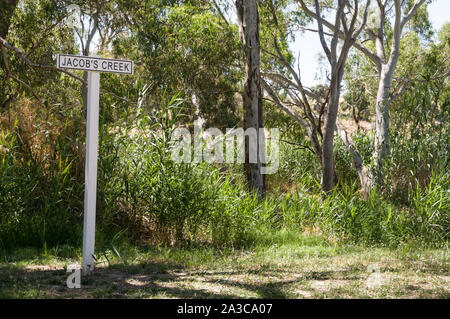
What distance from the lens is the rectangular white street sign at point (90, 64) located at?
431 centimetres

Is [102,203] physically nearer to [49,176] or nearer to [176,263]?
[49,176]

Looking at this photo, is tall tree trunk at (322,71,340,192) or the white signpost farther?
tall tree trunk at (322,71,340,192)

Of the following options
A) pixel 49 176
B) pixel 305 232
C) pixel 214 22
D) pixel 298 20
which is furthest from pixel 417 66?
pixel 49 176

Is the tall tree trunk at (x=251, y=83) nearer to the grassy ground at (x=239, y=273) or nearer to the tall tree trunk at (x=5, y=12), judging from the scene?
the grassy ground at (x=239, y=273)

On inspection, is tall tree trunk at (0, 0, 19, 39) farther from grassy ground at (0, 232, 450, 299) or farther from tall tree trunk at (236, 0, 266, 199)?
grassy ground at (0, 232, 450, 299)

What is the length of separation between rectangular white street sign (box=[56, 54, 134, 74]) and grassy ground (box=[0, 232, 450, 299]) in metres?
1.89

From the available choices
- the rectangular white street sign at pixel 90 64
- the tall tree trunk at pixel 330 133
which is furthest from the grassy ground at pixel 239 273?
the tall tree trunk at pixel 330 133

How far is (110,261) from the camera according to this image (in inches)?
206

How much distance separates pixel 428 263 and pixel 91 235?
Answer: 12.3 ft

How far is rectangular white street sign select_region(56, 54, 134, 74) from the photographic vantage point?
170 inches

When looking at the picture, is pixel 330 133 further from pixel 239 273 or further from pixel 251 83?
pixel 239 273

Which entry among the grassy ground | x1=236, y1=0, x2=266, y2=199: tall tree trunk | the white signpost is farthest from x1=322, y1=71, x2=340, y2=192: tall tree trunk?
the white signpost

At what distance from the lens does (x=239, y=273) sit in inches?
195

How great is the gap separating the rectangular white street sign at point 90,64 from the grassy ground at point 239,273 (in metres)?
1.89
